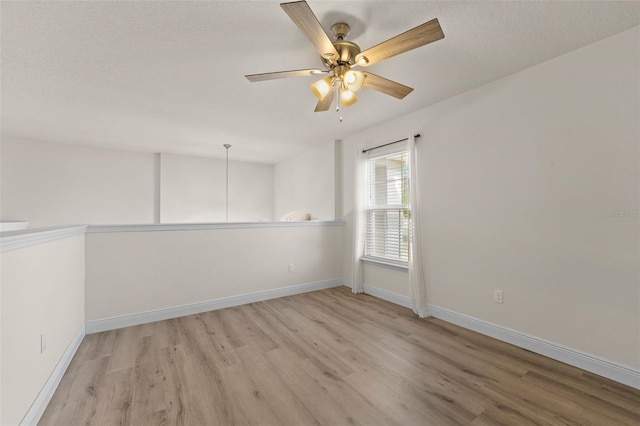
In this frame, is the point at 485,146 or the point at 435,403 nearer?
the point at 435,403

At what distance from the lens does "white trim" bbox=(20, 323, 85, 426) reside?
4.70ft

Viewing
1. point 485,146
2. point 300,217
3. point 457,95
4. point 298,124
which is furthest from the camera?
point 300,217

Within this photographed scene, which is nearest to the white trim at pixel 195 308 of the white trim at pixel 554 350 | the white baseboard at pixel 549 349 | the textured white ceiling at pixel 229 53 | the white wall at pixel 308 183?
the white wall at pixel 308 183

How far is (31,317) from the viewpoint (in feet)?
4.90

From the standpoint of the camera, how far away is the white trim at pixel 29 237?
125 centimetres

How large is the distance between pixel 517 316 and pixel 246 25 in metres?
3.16

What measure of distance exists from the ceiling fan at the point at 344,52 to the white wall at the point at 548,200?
111 cm

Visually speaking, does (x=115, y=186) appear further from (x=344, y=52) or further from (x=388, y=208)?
(x=344, y=52)

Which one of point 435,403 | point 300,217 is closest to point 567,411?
point 435,403

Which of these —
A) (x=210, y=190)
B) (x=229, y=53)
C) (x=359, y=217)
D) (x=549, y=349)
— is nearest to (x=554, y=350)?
(x=549, y=349)

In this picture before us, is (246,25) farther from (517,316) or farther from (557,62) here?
(517,316)

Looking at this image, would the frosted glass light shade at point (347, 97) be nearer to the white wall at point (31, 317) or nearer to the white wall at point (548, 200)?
the white wall at point (548, 200)

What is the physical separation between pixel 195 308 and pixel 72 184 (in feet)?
11.3

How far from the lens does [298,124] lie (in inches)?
145
